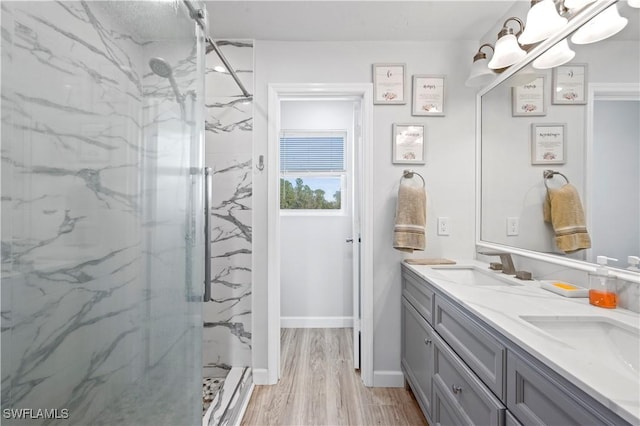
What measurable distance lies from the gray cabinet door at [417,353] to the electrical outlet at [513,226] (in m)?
0.71

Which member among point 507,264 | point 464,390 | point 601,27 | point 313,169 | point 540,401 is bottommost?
point 464,390

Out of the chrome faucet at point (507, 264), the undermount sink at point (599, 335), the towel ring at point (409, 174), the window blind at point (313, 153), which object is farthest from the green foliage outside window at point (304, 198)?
the undermount sink at point (599, 335)

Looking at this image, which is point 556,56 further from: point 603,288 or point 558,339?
point 558,339

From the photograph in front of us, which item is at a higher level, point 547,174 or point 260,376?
point 547,174

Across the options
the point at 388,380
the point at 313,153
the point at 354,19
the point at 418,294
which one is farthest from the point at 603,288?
the point at 313,153

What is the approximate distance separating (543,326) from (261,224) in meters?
1.62

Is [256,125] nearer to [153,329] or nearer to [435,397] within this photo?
[153,329]

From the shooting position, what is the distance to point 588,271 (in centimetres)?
126

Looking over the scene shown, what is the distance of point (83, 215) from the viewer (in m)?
0.72

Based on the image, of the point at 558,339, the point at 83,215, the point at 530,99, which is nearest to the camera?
the point at 83,215

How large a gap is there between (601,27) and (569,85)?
228mm

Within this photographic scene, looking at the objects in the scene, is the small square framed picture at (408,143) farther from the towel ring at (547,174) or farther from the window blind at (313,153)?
the window blind at (313,153)

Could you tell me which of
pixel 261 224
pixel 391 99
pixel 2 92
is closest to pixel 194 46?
pixel 2 92

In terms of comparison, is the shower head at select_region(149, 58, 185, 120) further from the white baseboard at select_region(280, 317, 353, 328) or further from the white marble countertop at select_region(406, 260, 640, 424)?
the white baseboard at select_region(280, 317, 353, 328)
